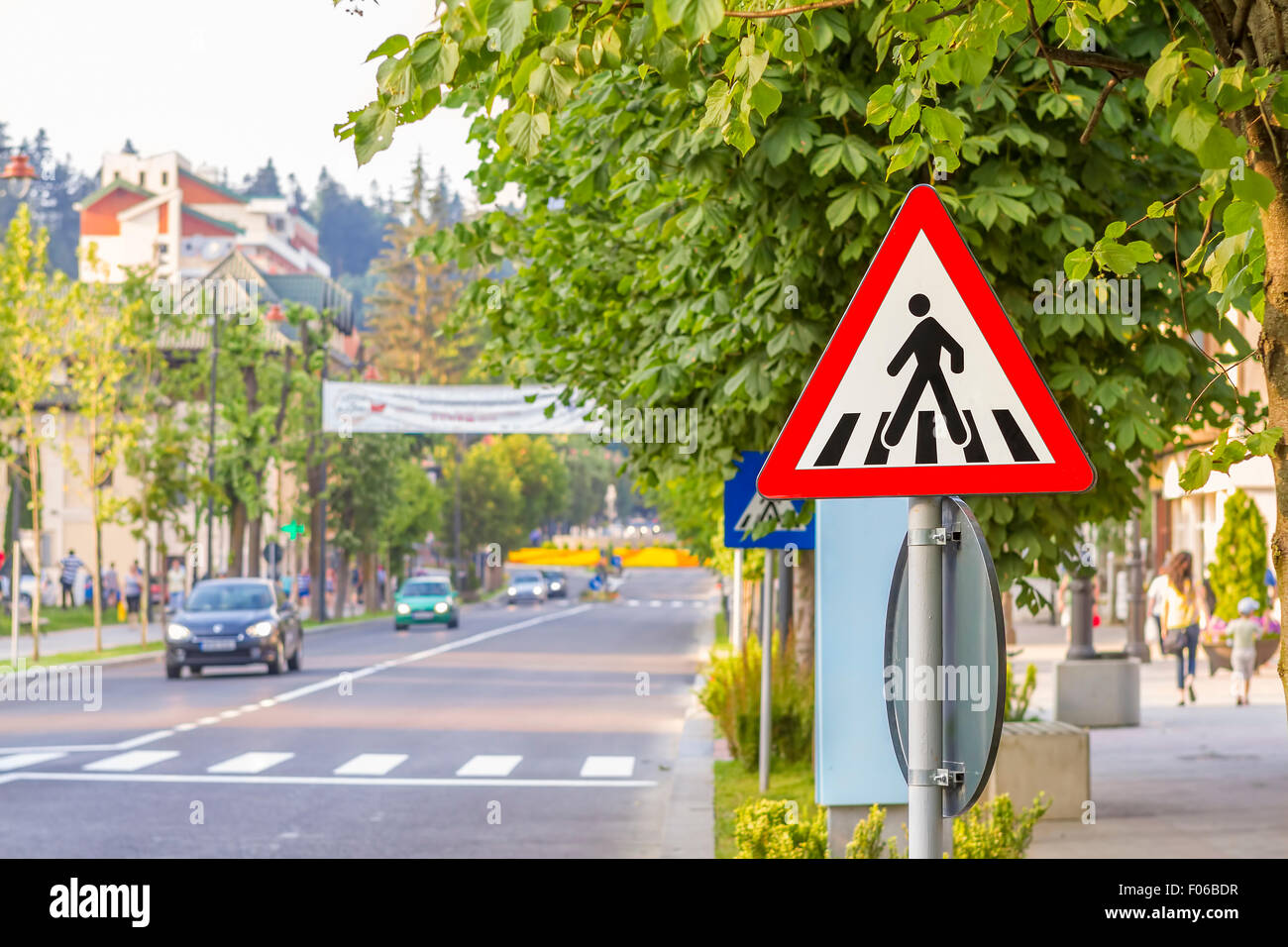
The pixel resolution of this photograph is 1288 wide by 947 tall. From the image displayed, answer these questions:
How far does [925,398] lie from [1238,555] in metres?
30.0

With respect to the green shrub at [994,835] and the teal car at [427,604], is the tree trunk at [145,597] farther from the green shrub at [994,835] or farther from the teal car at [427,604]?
the green shrub at [994,835]

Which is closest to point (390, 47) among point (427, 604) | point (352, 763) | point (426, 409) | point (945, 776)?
point (945, 776)

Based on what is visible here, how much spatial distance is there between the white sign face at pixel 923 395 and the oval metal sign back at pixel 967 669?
154mm

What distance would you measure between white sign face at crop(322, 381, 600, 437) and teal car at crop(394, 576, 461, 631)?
30.2 ft

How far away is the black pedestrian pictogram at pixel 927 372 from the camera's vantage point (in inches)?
155

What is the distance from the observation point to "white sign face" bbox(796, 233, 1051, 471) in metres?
3.91

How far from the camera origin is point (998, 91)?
26.2ft

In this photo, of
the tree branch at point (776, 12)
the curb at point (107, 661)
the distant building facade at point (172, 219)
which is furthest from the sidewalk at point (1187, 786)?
the distant building facade at point (172, 219)

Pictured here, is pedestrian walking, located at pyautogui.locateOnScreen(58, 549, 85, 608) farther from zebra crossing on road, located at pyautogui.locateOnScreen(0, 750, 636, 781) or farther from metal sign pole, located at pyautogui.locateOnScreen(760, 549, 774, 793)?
metal sign pole, located at pyautogui.locateOnScreen(760, 549, 774, 793)

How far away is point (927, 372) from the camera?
3947mm

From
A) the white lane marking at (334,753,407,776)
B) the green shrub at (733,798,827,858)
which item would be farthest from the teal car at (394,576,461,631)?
the green shrub at (733,798,827,858)

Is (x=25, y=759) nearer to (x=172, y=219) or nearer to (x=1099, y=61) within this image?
(x=1099, y=61)
